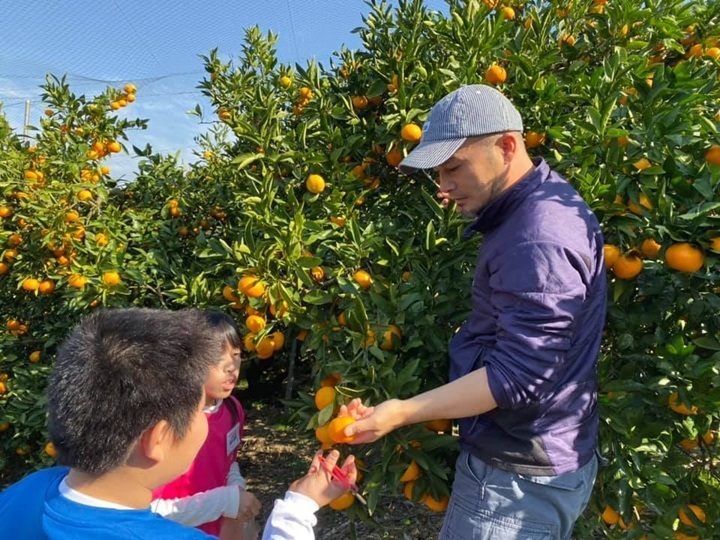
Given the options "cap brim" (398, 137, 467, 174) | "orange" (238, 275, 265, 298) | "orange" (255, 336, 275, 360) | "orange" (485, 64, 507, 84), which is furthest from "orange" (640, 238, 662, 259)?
"orange" (255, 336, 275, 360)

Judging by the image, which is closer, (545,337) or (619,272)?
Result: (545,337)

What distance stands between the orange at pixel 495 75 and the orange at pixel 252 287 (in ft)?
3.88

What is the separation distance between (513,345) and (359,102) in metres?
1.78

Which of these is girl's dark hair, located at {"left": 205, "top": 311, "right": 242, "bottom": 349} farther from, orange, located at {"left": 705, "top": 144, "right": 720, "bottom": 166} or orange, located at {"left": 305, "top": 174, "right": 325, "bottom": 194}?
orange, located at {"left": 705, "top": 144, "right": 720, "bottom": 166}

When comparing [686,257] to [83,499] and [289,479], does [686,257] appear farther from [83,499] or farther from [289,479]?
[289,479]

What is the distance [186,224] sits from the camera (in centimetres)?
329

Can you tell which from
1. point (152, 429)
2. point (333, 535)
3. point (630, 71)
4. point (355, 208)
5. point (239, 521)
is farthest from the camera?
Answer: point (333, 535)

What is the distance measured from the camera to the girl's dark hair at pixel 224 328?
185cm

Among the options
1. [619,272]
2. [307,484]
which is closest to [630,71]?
[619,272]

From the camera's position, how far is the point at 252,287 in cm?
184

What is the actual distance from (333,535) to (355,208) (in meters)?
1.56

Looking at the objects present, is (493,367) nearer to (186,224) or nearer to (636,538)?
(636,538)

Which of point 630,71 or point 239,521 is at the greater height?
point 630,71

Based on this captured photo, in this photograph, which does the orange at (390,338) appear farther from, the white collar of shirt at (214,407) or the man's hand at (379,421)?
the white collar of shirt at (214,407)
